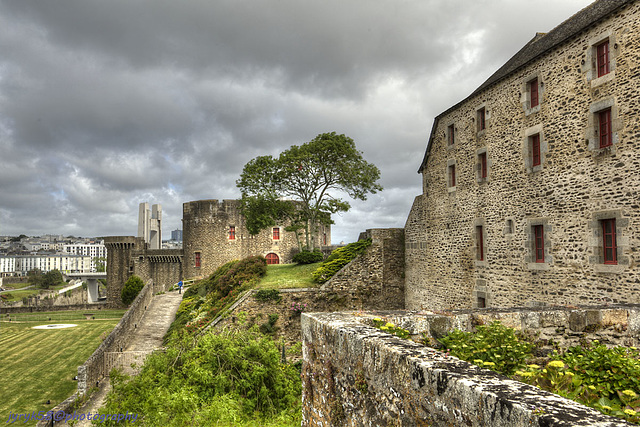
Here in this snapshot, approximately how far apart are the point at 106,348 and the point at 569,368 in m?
19.6

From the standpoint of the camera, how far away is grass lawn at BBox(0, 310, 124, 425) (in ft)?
63.6

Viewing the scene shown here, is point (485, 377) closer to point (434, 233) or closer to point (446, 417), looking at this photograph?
point (446, 417)

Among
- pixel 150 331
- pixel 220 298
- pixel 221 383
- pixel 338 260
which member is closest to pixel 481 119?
pixel 338 260

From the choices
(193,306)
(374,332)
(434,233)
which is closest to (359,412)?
(374,332)

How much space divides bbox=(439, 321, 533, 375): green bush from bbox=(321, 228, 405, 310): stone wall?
1499cm

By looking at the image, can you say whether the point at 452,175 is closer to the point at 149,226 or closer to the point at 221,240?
the point at 221,240

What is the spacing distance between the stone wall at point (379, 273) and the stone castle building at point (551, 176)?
2.73m

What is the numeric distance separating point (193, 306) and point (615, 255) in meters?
22.2

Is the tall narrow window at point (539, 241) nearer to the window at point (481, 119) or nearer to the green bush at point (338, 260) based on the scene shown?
the window at point (481, 119)

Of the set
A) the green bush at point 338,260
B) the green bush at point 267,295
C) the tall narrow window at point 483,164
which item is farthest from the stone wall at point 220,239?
the tall narrow window at point 483,164

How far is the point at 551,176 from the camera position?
12.7 metres

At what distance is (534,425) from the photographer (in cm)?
216

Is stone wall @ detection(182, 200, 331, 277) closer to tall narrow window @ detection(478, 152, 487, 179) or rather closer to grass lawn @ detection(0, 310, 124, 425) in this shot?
grass lawn @ detection(0, 310, 124, 425)

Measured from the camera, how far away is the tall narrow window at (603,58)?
1116cm
